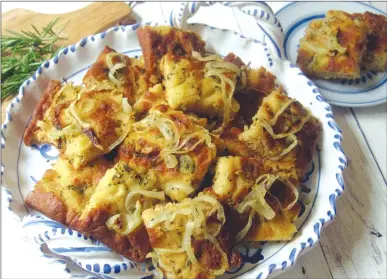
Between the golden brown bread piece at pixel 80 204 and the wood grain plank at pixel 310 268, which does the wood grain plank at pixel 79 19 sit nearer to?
the golden brown bread piece at pixel 80 204

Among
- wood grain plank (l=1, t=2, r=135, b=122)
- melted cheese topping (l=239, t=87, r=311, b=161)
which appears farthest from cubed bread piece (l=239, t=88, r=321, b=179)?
wood grain plank (l=1, t=2, r=135, b=122)

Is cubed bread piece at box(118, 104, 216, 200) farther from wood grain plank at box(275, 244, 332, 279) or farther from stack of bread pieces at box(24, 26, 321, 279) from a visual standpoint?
wood grain plank at box(275, 244, 332, 279)

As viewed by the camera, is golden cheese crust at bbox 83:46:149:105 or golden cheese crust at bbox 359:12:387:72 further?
golden cheese crust at bbox 359:12:387:72

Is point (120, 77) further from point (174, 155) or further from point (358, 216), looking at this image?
point (358, 216)

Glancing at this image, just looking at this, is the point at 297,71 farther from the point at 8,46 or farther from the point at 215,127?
the point at 8,46

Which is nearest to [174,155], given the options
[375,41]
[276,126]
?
[276,126]
